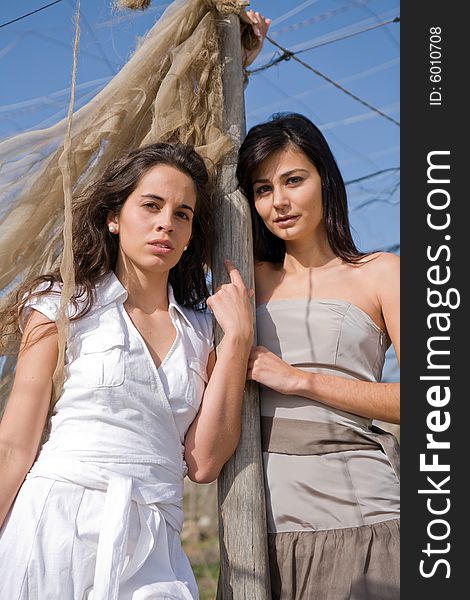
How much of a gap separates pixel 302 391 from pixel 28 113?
1259 mm

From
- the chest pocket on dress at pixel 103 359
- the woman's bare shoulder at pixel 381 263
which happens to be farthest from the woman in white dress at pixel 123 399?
the woman's bare shoulder at pixel 381 263

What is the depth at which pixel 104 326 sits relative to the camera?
2.31 m

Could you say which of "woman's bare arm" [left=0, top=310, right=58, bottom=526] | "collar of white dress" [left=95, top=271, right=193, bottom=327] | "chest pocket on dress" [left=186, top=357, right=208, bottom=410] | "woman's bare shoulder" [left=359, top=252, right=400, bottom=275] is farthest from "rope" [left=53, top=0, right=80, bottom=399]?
"woman's bare shoulder" [left=359, top=252, right=400, bottom=275]

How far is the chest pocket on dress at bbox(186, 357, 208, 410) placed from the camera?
2.35m

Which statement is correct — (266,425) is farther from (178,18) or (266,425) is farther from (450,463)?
(178,18)

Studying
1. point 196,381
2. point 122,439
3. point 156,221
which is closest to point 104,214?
point 156,221

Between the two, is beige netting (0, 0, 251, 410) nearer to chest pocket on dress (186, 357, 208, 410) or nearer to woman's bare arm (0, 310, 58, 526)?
woman's bare arm (0, 310, 58, 526)

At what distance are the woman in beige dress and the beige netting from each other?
0.24 meters

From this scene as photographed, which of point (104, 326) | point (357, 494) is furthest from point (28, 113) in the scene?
point (357, 494)

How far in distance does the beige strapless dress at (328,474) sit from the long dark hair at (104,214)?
0.43m

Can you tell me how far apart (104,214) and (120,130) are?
0.40 m

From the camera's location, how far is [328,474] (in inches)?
93.2

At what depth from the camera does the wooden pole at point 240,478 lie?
2400 mm

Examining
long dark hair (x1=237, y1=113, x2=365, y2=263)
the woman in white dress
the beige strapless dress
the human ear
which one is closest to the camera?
the woman in white dress
